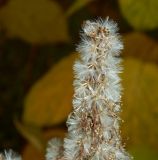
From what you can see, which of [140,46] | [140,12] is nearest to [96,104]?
[140,12]

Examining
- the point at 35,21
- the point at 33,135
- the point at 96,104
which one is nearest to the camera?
the point at 96,104

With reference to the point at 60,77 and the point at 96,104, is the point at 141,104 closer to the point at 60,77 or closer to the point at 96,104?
the point at 60,77

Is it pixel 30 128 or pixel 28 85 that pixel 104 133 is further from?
pixel 28 85

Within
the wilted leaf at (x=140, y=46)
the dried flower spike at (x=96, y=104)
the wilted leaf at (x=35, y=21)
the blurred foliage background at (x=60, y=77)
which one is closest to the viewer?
the dried flower spike at (x=96, y=104)

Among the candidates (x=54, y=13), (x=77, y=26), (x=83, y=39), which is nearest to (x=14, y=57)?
(x=77, y=26)

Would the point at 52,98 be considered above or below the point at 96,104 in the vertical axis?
above

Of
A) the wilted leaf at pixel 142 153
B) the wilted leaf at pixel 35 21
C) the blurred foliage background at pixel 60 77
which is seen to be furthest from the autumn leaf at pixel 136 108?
the wilted leaf at pixel 35 21

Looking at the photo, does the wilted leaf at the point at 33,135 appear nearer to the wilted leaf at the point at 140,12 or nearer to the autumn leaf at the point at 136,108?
the autumn leaf at the point at 136,108
